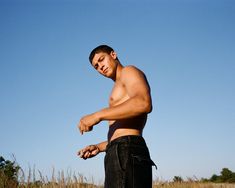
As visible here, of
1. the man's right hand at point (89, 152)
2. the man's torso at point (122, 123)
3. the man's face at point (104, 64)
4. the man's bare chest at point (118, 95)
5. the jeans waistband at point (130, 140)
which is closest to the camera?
the jeans waistband at point (130, 140)

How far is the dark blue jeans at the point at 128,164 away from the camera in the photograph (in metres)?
2.18

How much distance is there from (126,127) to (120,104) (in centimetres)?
31

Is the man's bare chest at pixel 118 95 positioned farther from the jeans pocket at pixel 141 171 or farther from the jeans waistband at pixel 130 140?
the jeans pocket at pixel 141 171

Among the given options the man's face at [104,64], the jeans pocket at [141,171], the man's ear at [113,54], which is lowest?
the jeans pocket at [141,171]

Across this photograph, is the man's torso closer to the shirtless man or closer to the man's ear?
the shirtless man

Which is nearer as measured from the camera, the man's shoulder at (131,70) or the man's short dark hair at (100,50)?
the man's shoulder at (131,70)

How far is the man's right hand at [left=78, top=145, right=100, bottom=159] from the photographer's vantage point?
9.27ft

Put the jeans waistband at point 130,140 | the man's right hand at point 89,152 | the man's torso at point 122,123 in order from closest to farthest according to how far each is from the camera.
Result: the jeans waistband at point 130,140, the man's torso at point 122,123, the man's right hand at point 89,152

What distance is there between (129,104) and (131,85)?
0.26m

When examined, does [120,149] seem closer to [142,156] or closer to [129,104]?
[142,156]

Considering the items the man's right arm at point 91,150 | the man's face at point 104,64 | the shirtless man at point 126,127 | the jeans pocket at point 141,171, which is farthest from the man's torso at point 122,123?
the man's right arm at point 91,150

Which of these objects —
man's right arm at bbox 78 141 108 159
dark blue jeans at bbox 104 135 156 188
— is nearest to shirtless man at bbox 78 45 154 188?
dark blue jeans at bbox 104 135 156 188

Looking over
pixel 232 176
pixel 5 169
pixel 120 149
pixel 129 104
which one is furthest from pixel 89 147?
pixel 232 176

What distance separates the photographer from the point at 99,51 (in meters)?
2.70
